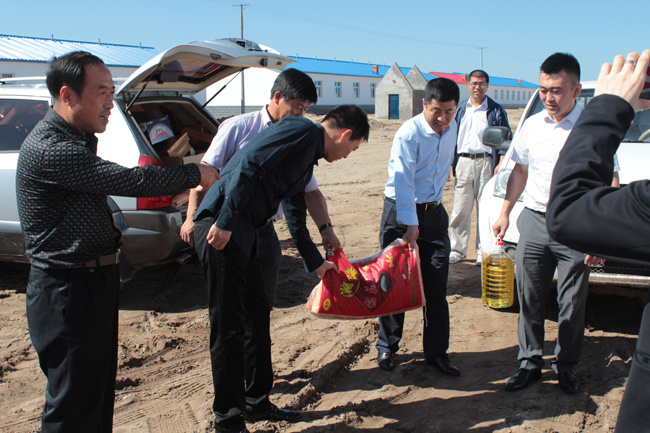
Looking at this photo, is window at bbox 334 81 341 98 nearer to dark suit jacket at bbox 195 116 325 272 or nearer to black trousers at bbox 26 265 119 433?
dark suit jacket at bbox 195 116 325 272

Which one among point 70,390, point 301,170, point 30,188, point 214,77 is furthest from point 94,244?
point 214,77

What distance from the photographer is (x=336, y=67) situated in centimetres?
5384

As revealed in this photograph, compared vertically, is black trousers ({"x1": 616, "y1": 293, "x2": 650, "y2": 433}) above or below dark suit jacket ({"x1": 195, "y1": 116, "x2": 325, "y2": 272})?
Answer: below

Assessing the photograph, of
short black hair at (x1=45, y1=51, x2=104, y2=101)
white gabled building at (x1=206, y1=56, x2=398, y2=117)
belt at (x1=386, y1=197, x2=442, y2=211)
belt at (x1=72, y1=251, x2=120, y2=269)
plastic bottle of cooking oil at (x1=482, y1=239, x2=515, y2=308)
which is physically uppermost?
white gabled building at (x1=206, y1=56, x2=398, y2=117)

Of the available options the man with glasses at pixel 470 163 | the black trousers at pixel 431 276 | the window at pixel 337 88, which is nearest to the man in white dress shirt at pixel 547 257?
the black trousers at pixel 431 276

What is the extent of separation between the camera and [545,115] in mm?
3469

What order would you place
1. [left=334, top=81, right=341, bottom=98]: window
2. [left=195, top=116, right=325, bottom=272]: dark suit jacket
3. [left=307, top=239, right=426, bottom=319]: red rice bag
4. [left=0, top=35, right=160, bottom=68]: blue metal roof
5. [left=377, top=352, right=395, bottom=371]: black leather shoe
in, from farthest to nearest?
1. [left=334, top=81, right=341, bottom=98]: window
2. [left=0, top=35, right=160, bottom=68]: blue metal roof
3. [left=377, top=352, right=395, bottom=371]: black leather shoe
4. [left=307, top=239, right=426, bottom=319]: red rice bag
5. [left=195, top=116, right=325, bottom=272]: dark suit jacket

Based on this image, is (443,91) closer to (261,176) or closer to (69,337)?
(261,176)

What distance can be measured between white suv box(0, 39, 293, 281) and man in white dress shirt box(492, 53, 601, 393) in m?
2.42

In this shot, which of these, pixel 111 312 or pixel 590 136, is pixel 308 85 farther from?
pixel 590 136

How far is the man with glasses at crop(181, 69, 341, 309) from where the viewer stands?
3250 millimetres

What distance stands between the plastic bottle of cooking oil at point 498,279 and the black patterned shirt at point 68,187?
311 cm

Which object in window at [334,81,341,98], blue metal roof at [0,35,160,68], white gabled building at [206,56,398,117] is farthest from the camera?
window at [334,81,341,98]

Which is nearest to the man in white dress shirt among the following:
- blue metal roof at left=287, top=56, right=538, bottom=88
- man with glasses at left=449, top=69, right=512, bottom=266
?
man with glasses at left=449, top=69, right=512, bottom=266
